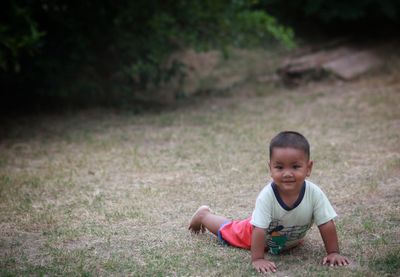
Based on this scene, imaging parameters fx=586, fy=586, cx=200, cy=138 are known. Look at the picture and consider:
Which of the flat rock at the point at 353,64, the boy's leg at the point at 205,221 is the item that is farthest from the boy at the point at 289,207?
the flat rock at the point at 353,64

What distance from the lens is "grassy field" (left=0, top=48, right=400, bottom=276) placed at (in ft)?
11.6

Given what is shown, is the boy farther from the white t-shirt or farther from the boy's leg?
the boy's leg

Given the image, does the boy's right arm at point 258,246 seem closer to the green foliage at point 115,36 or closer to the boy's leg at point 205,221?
the boy's leg at point 205,221

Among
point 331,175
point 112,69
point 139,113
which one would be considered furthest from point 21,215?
point 112,69

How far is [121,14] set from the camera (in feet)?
26.0

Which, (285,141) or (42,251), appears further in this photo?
(42,251)

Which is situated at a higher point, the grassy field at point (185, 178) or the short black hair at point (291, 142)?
the short black hair at point (291, 142)

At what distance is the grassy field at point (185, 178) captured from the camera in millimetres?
3535

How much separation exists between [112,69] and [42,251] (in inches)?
203

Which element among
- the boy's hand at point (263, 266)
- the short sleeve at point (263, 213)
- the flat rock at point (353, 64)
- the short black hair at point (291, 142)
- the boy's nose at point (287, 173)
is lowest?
the boy's hand at point (263, 266)

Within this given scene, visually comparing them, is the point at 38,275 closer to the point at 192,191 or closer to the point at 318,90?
the point at 192,191

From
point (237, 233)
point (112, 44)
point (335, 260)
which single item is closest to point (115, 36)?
point (112, 44)

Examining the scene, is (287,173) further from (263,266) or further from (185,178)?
(185,178)

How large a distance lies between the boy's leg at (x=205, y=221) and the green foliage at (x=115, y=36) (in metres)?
4.26
